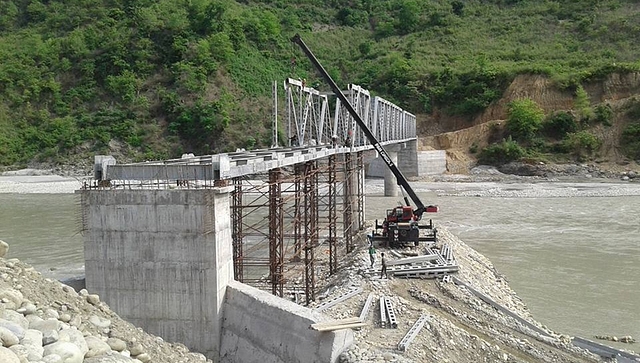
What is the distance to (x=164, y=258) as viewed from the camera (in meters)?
14.3

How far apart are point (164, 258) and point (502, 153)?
62875 mm

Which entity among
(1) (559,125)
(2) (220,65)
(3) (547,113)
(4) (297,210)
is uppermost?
(2) (220,65)

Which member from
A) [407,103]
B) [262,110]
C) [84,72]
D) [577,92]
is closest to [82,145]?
[84,72]

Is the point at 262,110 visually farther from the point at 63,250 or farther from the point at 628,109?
the point at 63,250

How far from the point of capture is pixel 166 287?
1424 cm

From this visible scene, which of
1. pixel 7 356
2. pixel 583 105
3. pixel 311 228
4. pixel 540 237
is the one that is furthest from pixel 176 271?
pixel 583 105

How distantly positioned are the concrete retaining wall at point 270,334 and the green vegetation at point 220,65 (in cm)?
6302

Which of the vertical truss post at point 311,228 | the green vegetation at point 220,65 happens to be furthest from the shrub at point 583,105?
the vertical truss post at point 311,228

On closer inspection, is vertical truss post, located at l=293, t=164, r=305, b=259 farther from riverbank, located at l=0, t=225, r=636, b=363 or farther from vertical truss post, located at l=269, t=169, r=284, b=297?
riverbank, located at l=0, t=225, r=636, b=363

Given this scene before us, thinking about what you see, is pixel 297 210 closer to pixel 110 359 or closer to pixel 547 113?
pixel 110 359

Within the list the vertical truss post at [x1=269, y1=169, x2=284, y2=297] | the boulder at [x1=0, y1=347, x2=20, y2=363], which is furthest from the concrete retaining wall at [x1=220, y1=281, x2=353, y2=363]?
the boulder at [x1=0, y1=347, x2=20, y2=363]

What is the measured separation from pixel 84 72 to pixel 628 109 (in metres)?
76.7

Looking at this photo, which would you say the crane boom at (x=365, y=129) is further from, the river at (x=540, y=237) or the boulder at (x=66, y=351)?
the boulder at (x=66, y=351)

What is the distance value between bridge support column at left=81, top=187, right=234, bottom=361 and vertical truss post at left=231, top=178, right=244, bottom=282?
602cm
